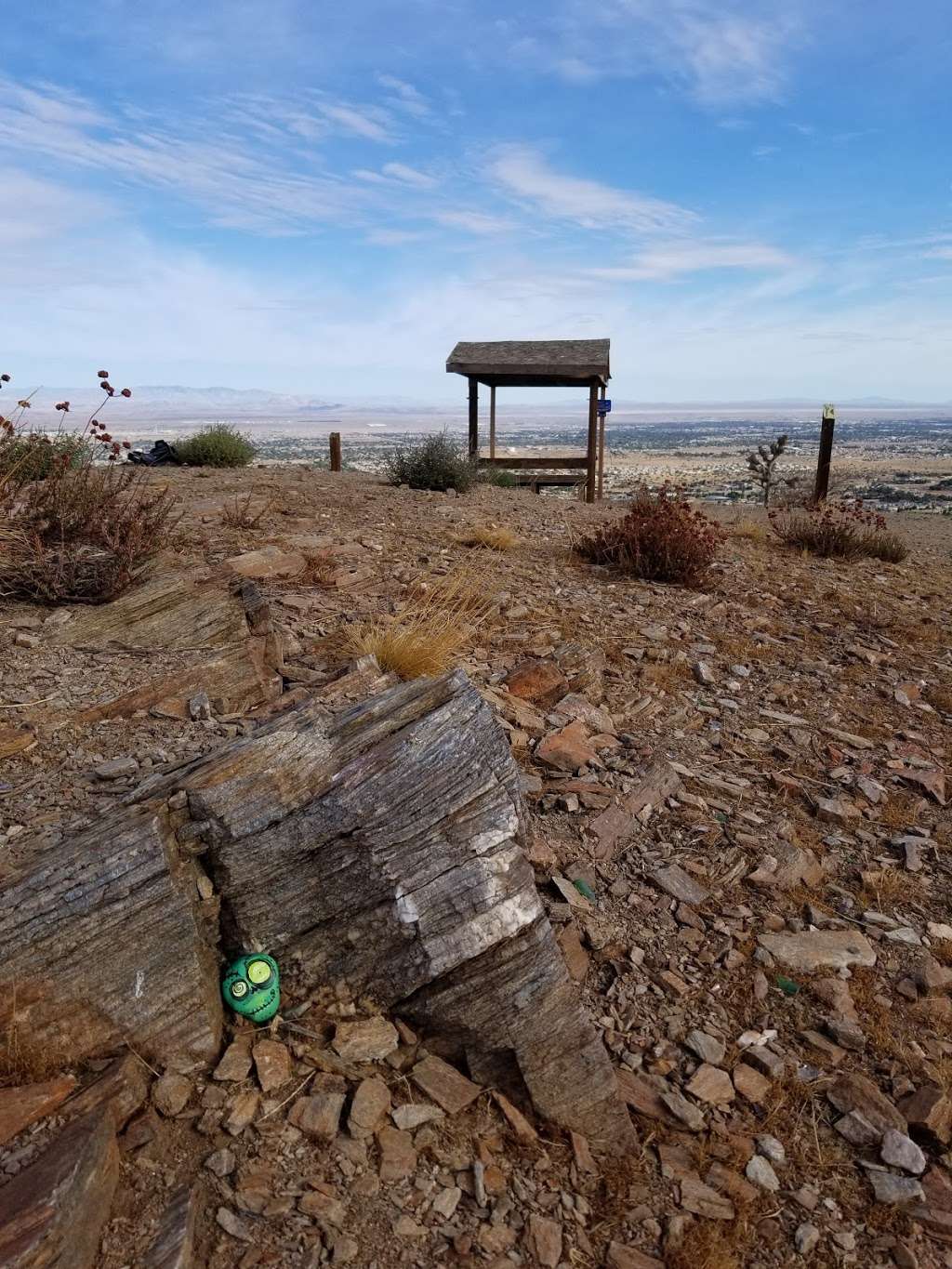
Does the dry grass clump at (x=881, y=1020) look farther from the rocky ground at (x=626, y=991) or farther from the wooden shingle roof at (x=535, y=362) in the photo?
the wooden shingle roof at (x=535, y=362)

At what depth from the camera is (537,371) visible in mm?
16625

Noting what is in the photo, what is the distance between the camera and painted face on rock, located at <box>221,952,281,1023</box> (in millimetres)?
2701

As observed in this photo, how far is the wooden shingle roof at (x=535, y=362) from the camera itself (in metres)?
16.4

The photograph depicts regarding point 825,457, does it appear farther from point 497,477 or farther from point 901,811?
point 901,811

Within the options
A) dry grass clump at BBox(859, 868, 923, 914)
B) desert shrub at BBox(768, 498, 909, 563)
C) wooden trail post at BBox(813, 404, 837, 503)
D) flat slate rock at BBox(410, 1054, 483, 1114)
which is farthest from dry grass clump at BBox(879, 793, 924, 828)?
wooden trail post at BBox(813, 404, 837, 503)

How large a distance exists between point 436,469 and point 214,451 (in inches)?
179

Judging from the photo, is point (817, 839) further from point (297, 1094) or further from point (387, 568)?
point (387, 568)

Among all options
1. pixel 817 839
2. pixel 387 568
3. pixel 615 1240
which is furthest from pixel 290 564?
pixel 615 1240

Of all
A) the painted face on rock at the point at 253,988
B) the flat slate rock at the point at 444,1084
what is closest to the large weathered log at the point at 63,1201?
the painted face on rock at the point at 253,988

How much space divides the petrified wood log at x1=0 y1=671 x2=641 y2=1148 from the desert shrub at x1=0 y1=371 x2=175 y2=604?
9.26 ft

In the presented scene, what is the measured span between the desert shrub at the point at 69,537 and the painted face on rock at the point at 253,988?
3.20m

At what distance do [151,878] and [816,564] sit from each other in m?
9.26

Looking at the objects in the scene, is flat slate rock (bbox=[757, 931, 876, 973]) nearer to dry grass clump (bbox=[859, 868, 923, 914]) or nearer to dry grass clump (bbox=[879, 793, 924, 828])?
dry grass clump (bbox=[859, 868, 923, 914])

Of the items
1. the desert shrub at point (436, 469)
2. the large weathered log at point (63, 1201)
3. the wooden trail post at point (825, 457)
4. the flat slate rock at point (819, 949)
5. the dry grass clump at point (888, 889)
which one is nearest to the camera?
the large weathered log at point (63, 1201)
